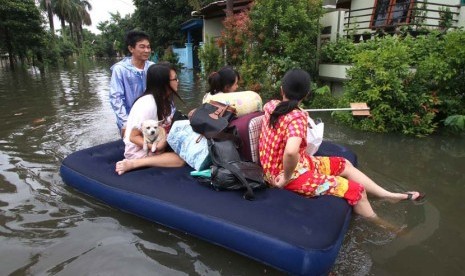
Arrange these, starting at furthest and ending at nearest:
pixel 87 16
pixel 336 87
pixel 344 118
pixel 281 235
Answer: pixel 87 16 < pixel 336 87 < pixel 344 118 < pixel 281 235

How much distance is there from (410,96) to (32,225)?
6.30 meters

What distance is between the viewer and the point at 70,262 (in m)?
2.88

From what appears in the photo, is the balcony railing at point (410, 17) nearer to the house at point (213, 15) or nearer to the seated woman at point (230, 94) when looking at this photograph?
the seated woman at point (230, 94)

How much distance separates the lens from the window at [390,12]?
9.94 m

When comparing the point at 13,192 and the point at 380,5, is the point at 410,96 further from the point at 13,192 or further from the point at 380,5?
the point at 13,192

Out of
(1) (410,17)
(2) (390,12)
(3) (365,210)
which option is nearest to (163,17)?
(2) (390,12)

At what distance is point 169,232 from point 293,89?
175 cm

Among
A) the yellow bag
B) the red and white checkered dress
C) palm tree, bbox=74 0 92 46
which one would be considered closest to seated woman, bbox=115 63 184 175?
the yellow bag

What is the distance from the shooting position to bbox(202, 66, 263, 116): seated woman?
3885 millimetres

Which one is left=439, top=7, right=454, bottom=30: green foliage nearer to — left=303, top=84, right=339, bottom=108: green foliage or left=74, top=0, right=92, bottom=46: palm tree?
left=303, top=84, right=339, bottom=108: green foliage

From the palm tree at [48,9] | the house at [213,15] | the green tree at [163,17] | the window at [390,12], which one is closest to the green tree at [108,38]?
the palm tree at [48,9]

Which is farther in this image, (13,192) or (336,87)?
(336,87)

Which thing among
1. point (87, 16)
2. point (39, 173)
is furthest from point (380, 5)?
point (87, 16)

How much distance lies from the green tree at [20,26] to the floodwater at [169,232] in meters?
17.2
